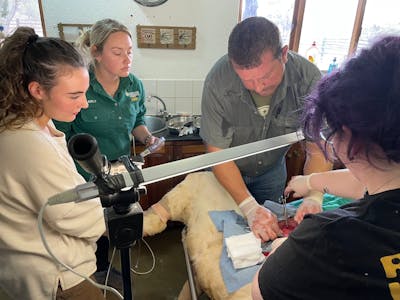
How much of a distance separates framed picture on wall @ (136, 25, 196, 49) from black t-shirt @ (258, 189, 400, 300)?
211 cm

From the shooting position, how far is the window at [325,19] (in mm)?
2641

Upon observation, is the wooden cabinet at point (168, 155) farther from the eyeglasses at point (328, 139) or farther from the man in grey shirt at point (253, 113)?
the eyeglasses at point (328, 139)

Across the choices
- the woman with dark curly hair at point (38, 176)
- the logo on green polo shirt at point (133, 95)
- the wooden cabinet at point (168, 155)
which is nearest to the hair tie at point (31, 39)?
the woman with dark curly hair at point (38, 176)

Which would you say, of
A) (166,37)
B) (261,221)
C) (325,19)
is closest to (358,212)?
(261,221)

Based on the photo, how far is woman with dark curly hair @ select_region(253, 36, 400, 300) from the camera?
1.67ft

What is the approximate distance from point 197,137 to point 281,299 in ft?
5.42

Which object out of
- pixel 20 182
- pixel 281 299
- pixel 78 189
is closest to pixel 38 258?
pixel 20 182

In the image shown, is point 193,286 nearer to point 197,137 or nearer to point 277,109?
point 277,109

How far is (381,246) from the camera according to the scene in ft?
1.66

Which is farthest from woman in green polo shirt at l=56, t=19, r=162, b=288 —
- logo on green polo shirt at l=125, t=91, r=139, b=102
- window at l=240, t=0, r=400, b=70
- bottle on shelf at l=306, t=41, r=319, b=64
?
bottle on shelf at l=306, t=41, r=319, b=64

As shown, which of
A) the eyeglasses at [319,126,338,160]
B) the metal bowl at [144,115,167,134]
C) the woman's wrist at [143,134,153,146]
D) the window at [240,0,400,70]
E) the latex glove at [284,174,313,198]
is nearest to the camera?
the eyeglasses at [319,126,338,160]

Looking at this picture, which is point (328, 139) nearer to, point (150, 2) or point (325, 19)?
point (150, 2)

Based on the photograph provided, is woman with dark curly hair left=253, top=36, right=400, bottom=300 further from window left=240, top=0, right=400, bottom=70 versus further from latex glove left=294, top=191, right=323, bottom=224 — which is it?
window left=240, top=0, right=400, bottom=70

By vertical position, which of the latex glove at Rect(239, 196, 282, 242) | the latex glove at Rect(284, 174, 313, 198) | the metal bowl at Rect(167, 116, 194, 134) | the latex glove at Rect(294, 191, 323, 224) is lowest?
the metal bowl at Rect(167, 116, 194, 134)
